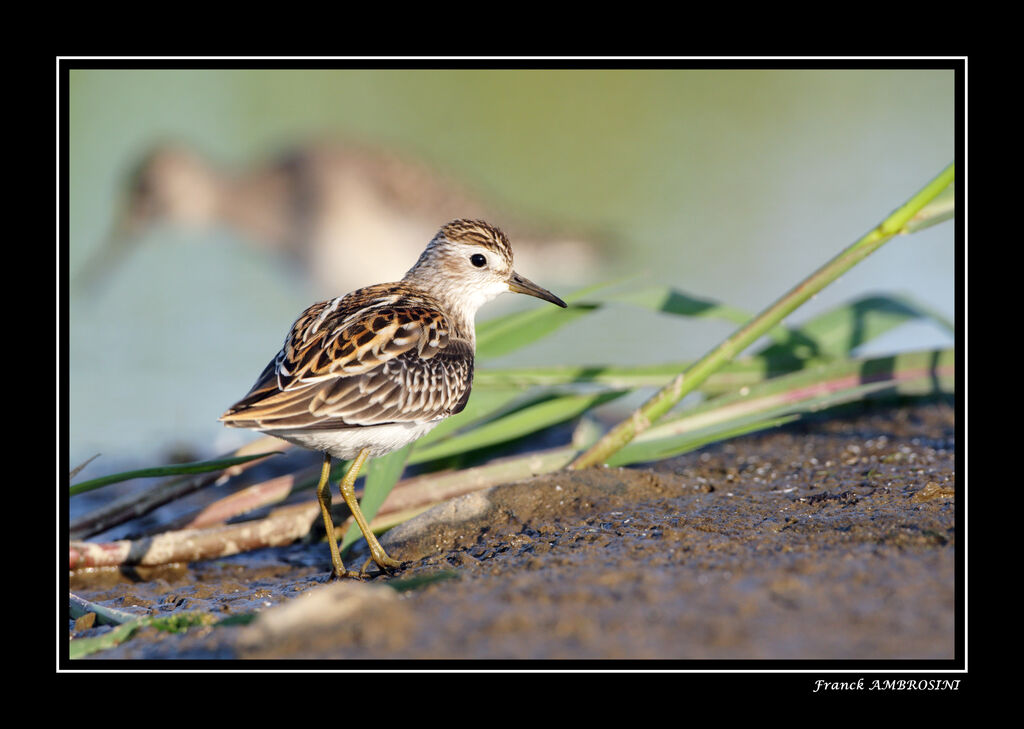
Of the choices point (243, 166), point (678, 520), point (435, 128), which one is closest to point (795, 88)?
point (435, 128)

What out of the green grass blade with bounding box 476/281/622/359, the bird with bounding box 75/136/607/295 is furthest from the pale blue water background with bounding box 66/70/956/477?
the green grass blade with bounding box 476/281/622/359

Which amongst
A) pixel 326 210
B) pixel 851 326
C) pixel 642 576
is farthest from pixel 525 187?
pixel 642 576

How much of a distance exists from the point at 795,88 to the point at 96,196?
11.4m

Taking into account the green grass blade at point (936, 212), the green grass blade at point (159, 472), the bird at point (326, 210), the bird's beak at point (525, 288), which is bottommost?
the green grass blade at point (159, 472)

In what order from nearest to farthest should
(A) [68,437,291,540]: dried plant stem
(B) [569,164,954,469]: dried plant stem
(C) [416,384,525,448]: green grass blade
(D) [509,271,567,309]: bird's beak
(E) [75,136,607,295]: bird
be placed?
(B) [569,164,954,469]: dried plant stem
(A) [68,437,291,540]: dried plant stem
(C) [416,384,525,448]: green grass blade
(D) [509,271,567,309]: bird's beak
(E) [75,136,607,295]: bird

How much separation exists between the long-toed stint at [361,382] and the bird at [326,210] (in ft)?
26.9

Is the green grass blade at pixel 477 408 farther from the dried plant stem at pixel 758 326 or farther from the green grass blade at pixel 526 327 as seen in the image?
the dried plant stem at pixel 758 326

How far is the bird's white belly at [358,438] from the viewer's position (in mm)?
4227

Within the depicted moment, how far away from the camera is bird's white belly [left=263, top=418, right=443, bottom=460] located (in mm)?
4227

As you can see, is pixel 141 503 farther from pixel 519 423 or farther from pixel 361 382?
pixel 519 423

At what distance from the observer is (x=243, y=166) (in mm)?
15562

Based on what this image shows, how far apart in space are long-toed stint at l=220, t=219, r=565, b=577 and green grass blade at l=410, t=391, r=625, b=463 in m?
0.57

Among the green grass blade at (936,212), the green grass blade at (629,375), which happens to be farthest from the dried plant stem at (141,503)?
the green grass blade at (936,212)

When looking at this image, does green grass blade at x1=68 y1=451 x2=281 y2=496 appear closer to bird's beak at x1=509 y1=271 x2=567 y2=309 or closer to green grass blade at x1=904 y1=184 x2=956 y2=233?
bird's beak at x1=509 y1=271 x2=567 y2=309
